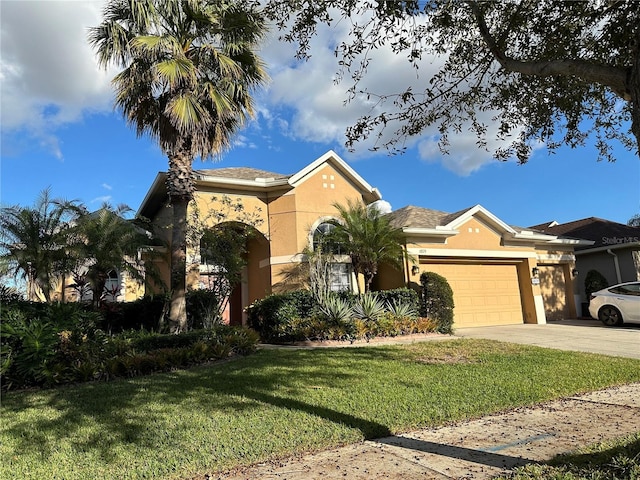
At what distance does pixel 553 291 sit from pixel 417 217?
7174 millimetres

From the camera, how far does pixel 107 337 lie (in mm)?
9180

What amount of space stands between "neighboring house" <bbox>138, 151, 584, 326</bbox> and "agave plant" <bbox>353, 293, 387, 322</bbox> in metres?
2.82

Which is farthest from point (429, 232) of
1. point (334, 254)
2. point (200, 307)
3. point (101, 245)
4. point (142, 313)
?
point (101, 245)

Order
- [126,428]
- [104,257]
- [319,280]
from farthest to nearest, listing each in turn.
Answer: [319,280]
[104,257]
[126,428]

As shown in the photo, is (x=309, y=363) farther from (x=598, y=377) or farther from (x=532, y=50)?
(x=532, y=50)

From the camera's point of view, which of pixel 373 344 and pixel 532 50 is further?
pixel 373 344

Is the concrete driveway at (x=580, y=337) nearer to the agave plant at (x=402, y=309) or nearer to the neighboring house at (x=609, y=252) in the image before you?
the agave plant at (x=402, y=309)

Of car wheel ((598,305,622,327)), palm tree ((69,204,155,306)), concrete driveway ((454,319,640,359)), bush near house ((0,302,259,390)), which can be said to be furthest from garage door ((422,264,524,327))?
palm tree ((69,204,155,306))

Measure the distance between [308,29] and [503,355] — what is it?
7.50 m

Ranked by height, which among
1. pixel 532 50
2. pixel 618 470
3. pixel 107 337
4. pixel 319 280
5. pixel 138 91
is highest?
pixel 138 91


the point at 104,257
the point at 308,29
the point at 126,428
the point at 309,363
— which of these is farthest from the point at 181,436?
the point at 104,257

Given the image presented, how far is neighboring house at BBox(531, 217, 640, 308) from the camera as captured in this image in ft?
61.6

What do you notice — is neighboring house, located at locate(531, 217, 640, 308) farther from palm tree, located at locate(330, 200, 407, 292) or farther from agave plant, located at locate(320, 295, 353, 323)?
agave plant, located at locate(320, 295, 353, 323)

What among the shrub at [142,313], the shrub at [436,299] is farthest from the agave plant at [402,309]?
the shrub at [142,313]
